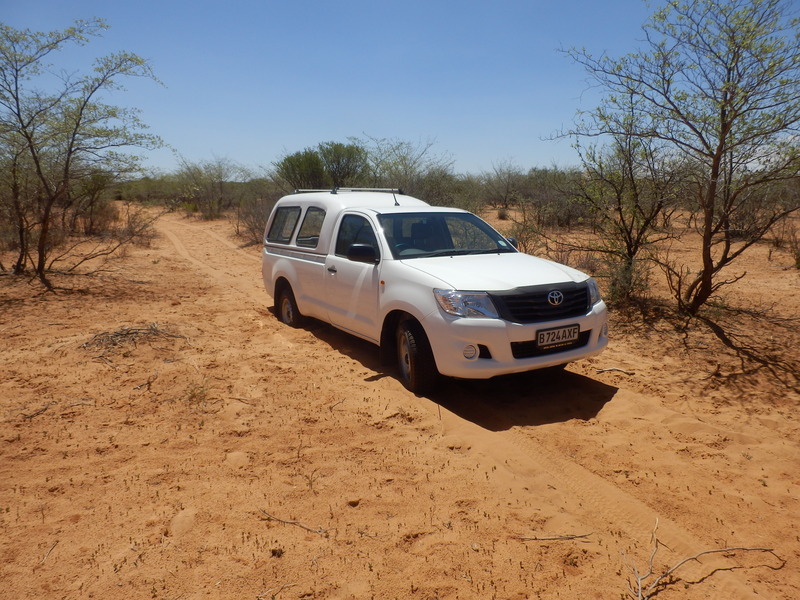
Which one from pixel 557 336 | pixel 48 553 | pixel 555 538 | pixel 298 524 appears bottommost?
pixel 48 553

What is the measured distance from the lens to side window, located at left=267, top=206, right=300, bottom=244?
7.25 m

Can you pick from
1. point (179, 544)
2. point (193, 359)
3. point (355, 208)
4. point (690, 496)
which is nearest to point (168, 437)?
point (179, 544)

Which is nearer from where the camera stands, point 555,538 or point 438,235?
point 555,538

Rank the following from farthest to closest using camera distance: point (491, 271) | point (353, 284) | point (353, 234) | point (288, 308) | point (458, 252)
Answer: point (288, 308), point (353, 234), point (353, 284), point (458, 252), point (491, 271)

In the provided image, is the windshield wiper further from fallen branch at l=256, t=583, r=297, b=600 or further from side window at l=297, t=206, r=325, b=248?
fallen branch at l=256, t=583, r=297, b=600

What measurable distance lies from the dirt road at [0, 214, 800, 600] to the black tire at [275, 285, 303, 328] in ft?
3.33

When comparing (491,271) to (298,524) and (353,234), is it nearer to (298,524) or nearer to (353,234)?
(353,234)

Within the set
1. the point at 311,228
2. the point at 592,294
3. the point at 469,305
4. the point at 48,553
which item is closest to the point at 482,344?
the point at 469,305

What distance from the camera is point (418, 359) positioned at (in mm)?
4781

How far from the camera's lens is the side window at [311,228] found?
665cm

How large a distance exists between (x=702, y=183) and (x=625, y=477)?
4.52 m

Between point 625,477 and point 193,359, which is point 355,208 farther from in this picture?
point 625,477

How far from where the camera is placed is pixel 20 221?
9.73m

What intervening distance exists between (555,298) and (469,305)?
29.0 inches
